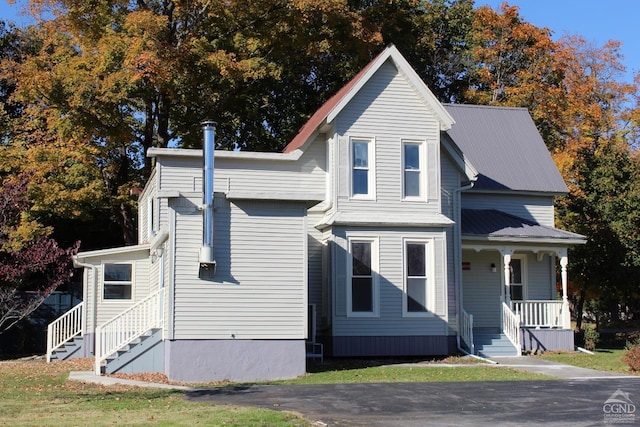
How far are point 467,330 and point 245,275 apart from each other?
8521 millimetres

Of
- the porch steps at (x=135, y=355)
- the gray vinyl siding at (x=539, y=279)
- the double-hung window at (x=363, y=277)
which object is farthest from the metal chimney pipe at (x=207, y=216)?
the gray vinyl siding at (x=539, y=279)

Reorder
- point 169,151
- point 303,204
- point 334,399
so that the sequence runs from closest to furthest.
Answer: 1. point 334,399
2. point 303,204
3. point 169,151

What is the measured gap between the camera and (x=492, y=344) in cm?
2655

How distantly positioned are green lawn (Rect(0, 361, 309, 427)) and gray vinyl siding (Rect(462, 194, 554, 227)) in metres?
15.2

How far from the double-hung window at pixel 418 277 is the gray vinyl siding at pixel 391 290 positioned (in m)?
0.21

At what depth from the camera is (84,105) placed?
30375mm

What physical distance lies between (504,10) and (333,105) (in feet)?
74.6

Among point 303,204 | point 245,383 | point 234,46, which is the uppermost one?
point 234,46

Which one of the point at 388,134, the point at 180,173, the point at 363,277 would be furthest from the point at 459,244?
the point at 180,173

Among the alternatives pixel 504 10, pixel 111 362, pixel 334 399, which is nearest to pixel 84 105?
pixel 111 362

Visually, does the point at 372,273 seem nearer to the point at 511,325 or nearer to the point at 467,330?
the point at 467,330

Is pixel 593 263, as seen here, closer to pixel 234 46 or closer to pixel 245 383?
pixel 234 46

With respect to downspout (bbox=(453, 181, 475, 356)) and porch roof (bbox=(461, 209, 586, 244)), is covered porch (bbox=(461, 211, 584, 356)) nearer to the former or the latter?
porch roof (bbox=(461, 209, 586, 244))

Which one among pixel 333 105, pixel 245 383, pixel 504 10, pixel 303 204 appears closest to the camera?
pixel 245 383
